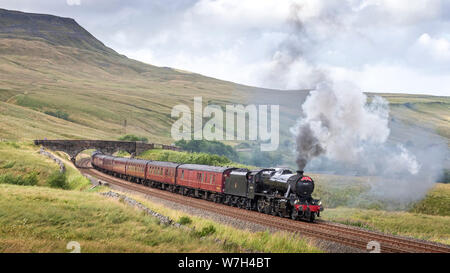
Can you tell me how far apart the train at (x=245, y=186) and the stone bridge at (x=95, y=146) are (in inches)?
1715

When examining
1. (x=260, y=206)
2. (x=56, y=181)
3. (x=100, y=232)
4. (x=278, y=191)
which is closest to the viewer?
A: (x=100, y=232)

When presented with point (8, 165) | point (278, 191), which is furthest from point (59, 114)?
point (278, 191)

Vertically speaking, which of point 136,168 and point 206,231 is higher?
point 136,168

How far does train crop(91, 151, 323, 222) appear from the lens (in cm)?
2748

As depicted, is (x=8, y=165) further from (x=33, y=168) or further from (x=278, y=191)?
(x=278, y=191)

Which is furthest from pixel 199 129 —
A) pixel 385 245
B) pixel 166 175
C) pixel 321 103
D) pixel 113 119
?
pixel 385 245

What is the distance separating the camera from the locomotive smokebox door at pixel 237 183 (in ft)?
107

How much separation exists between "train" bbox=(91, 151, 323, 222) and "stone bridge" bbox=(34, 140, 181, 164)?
43556 millimetres

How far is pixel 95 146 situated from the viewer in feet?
331

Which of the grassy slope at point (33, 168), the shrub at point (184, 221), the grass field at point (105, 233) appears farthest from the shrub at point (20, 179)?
the shrub at point (184, 221)

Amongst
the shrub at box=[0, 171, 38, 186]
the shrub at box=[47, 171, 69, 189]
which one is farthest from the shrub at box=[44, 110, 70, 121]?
the shrub at box=[47, 171, 69, 189]

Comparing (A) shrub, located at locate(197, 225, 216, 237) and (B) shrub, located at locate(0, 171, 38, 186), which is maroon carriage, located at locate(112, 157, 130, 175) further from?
(A) shrub, located at locate(197, 225, 216, 237)

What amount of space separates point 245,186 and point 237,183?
4.69 ft
